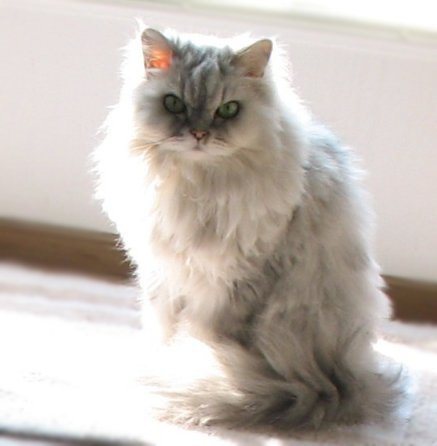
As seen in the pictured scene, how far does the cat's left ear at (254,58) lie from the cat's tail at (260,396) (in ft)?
1.55

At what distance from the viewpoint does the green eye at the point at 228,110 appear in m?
1.47

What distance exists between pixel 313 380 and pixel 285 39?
85 centimetres

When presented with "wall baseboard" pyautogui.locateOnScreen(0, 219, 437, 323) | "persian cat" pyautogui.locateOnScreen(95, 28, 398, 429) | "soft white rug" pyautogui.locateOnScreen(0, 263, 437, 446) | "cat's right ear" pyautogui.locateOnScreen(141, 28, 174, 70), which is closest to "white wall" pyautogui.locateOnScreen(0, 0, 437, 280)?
"wall baseboard" pyautogui.locateOnScreen(0, 219, 437, 323)

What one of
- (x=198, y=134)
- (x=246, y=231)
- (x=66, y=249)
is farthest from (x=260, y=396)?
(x=66, y=249)

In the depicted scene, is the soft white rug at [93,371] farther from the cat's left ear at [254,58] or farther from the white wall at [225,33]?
the cat's left ear at [254,58]

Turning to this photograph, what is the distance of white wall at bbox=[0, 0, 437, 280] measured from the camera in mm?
2000

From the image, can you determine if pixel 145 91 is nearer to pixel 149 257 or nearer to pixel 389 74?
pixel 149 257

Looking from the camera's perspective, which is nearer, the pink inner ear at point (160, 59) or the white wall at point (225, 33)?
the pink inner ear at point (160, 59)

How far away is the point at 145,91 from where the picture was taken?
1.51 metres

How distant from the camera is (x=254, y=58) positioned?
58.8 inches

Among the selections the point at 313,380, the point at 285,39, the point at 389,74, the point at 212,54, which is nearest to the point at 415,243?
the point at 389,74

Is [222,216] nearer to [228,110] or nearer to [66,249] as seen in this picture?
[228,110]

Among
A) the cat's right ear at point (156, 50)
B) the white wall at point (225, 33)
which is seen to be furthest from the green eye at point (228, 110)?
the white wall at point (225, 33)

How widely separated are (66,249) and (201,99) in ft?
2.76
